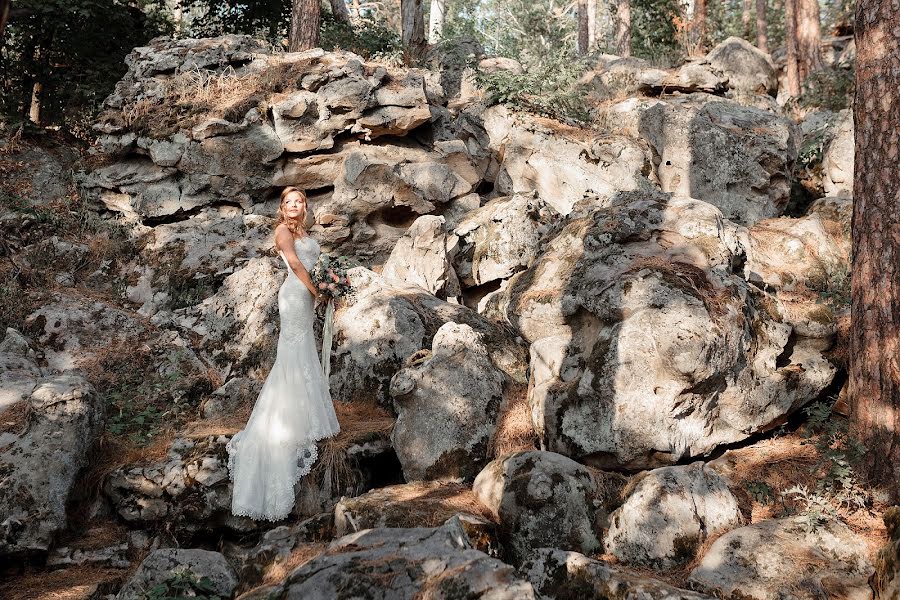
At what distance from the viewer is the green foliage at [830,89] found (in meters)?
16.8

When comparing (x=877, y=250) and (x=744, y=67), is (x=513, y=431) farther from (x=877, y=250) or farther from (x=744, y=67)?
(x=744, y=67)

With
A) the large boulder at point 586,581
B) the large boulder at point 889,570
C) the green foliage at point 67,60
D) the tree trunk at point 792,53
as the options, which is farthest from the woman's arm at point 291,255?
the tree trunk at point 792,53

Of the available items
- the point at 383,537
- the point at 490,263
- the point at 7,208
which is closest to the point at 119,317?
the point at 7,208

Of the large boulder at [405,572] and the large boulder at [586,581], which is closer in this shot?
the large boulder at [405,572]

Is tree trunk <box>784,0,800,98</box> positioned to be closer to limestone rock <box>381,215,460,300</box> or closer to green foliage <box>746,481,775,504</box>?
limestone rock <box>381,215,460,300</box>

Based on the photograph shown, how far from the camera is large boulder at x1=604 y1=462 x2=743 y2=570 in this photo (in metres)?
5.51

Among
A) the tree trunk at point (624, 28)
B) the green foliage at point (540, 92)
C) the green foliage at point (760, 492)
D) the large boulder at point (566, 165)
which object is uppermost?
the tree trunk at point (624, 28)

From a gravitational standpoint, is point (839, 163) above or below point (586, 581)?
above

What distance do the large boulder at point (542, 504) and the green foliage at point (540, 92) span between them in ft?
28.8

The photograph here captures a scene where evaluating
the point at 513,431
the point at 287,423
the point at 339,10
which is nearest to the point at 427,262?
the point at 513,431

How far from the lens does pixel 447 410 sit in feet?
23.4

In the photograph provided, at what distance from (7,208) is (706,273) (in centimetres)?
1085

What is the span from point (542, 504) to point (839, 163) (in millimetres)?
10599

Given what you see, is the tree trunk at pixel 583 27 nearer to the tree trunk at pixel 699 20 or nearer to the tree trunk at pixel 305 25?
the tree trunk at pixel 699 20
